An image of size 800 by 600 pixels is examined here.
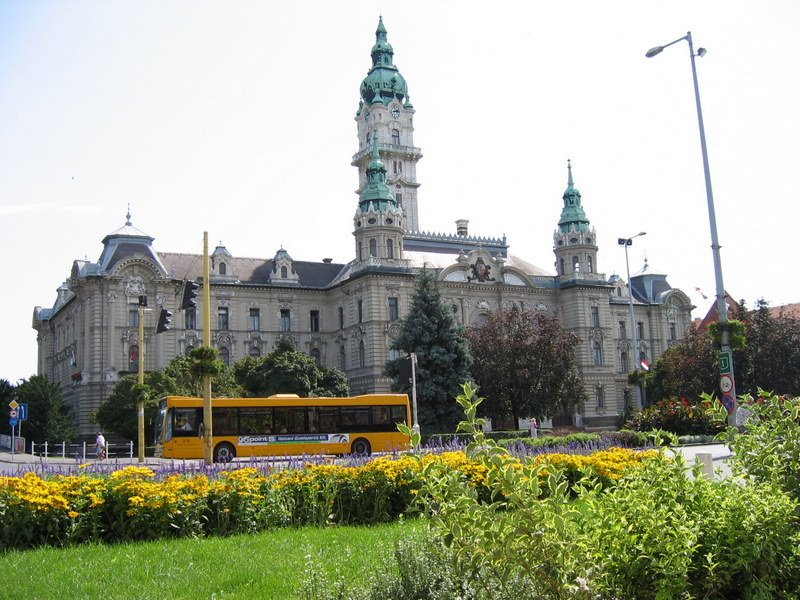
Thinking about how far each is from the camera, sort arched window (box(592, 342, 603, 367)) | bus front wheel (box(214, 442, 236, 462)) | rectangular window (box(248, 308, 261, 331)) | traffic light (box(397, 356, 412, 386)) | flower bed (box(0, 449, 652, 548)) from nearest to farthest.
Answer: flower bed (box(0, 449, 652, 548)), bus front wheel (box(214, 442, 236, 462)), traffic light (box(397, 356, 412, 386)), rectangular window (box(248, 308, 261, 331)), arched window (box(592, 342, 603, 367))

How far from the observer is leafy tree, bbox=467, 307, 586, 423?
5819cm

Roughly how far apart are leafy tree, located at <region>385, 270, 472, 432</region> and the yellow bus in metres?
12.1

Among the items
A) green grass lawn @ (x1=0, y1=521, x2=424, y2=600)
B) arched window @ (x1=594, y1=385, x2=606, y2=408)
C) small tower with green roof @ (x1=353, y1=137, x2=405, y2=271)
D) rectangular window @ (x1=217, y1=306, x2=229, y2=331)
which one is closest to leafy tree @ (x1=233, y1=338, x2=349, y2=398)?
rectangular window @ (x1=217, y1=306, x2=229, y2=331)

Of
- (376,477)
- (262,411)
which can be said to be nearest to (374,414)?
(262,411)

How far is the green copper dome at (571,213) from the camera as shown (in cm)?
8181

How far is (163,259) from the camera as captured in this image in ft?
237

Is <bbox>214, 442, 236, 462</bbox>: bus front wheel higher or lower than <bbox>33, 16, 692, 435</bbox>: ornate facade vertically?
lower

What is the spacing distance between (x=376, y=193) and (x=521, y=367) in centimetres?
2212

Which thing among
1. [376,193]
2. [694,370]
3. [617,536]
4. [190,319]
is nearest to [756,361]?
[694,370]

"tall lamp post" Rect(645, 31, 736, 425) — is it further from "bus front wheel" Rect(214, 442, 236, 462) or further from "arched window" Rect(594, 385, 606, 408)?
"arched window" Rect(594, 385, 606, 408)

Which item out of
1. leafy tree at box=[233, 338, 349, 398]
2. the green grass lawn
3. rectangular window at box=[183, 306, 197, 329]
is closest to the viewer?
the green grass lawn

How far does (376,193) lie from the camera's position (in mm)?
71688

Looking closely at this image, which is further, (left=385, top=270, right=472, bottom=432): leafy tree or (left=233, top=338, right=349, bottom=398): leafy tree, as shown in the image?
(left=233, top=338, right=349, bottom=398): leafy tree

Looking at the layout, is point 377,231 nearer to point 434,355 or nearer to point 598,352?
point 434,355
